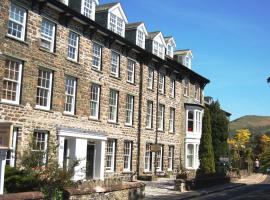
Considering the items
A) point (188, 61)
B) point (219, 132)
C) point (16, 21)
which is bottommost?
point (219, 132)

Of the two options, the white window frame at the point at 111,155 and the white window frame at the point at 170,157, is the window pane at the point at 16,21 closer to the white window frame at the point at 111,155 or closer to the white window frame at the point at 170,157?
the white window frame at the point at 111,155

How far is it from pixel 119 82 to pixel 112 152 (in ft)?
16.0

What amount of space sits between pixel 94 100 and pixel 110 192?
11252 millimetres

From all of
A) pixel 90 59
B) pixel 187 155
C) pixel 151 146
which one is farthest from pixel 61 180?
pixel 187 155

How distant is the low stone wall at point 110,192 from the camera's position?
1438 centimetres

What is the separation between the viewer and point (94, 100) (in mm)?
27250

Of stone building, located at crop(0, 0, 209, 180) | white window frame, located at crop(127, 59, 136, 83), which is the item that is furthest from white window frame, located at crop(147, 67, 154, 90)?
white window frame, located at crop(127, 59, 136, 83)

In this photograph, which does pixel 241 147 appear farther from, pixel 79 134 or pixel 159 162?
pixel 79 134

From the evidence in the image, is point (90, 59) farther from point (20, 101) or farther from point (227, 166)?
point (227, 166)

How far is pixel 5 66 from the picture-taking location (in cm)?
2045

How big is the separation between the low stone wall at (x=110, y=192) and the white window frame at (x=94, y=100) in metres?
8.67

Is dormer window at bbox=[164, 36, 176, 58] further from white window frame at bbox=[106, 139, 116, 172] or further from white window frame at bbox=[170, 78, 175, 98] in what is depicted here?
white window frame at bbox=[106, 139, 116, 172]

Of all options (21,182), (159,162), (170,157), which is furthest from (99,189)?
(170,157)

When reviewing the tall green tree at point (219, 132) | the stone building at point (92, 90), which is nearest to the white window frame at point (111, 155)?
the stone building at point (92, 90)
